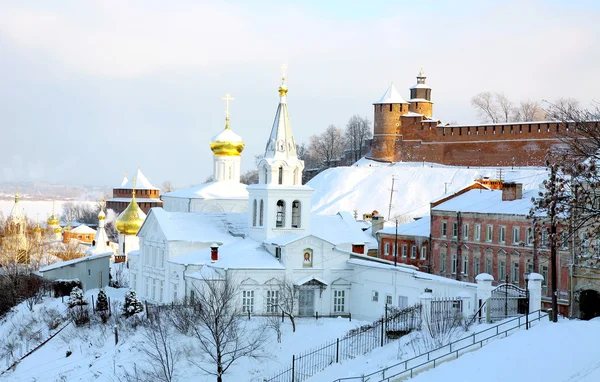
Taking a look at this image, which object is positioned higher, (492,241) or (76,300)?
(492,241)

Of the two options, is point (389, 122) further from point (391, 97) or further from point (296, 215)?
point (296, 215)

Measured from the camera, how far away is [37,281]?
37875 millimetres

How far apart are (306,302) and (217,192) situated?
9026mm

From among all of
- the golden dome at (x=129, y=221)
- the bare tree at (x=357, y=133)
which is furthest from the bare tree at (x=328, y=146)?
the golden dome at (x=129, y=221)

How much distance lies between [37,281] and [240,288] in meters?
12.5

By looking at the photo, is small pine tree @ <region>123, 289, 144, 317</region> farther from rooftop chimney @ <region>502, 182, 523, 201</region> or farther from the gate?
rooftop chimney @ <region>502, 182, 523, 201</region>

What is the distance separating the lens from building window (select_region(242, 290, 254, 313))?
29.0 m


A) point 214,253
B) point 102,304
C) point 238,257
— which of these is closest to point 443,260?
point 238,257

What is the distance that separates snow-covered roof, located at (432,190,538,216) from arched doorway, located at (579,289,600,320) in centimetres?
440

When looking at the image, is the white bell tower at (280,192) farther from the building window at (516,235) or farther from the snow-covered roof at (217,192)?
the building window at (516,235)

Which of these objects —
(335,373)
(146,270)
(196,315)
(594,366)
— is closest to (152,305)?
(146,270)

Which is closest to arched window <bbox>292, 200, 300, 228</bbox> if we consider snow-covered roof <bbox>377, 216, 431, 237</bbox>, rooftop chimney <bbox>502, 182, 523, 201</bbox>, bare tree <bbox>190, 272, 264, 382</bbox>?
bare tree <bbox>190, 272, 264, 382</bbox>

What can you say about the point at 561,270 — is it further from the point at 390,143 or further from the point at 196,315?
the point at 390,143

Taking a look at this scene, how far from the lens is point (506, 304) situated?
72.1 feet
